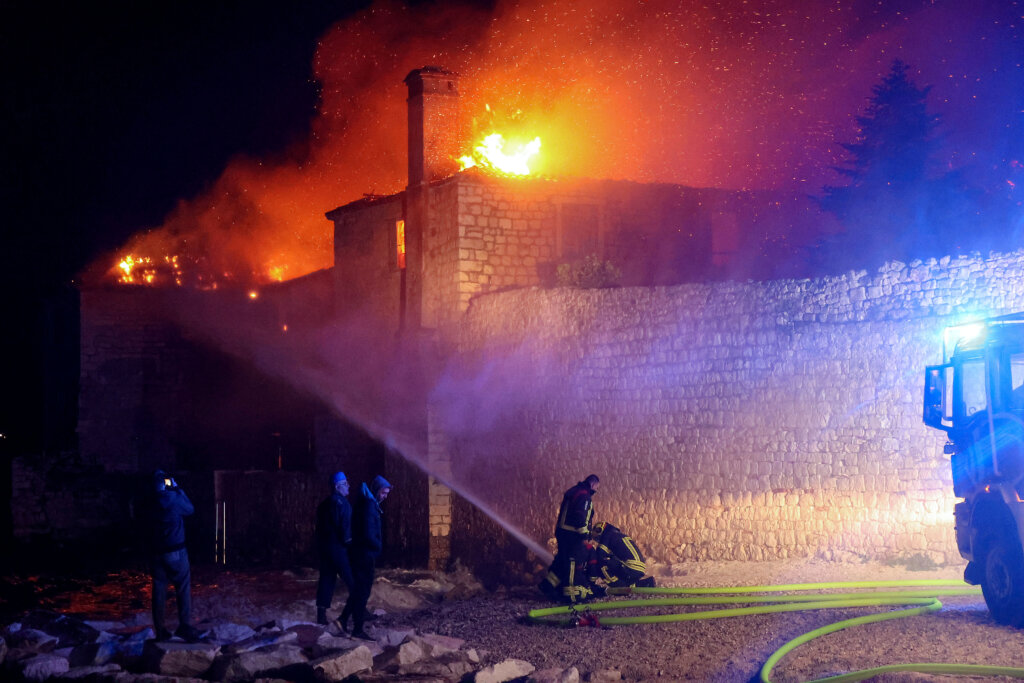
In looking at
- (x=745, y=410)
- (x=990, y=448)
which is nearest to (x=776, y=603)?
(x=990, y=448)

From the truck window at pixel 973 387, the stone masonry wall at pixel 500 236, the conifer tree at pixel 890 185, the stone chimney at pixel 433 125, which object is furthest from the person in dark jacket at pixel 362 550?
the conifer tree at pixel 890 185

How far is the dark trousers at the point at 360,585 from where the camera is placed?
12.6 m

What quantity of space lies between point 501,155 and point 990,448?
799 inches

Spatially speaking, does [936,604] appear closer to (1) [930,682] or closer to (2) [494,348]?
(1) [930,682]

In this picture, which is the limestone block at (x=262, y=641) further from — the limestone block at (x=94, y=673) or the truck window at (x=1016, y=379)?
the truck window at (x=1016, y=379)

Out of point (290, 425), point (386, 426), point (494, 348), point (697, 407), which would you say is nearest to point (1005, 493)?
point (697, 407)

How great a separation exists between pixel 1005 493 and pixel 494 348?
13.3 m

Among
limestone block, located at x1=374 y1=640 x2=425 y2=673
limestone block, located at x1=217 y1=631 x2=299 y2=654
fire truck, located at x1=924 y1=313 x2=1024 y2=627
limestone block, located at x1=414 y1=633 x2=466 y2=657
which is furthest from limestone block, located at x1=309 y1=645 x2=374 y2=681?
fire truck, located at x1=924 y1=313 x2=1024 y2=627

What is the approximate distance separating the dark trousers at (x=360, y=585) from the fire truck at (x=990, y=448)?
6461mm

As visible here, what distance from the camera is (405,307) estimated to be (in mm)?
27109

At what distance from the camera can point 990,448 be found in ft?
34.3

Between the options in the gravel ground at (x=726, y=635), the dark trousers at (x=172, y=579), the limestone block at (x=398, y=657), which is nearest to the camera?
the gravel ground at (x=726, y=635)

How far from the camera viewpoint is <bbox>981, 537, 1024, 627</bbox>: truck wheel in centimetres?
996

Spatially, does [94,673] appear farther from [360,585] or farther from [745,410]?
[745,410]
